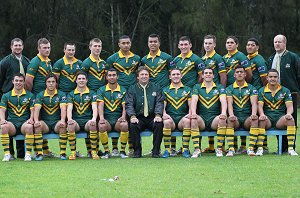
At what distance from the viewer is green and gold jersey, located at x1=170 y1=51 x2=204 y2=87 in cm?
1280

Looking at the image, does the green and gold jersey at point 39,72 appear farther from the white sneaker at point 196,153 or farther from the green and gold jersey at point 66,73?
the white sneaker at point 196,153

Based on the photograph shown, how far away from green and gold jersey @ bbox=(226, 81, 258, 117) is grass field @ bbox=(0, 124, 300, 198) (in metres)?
0.82

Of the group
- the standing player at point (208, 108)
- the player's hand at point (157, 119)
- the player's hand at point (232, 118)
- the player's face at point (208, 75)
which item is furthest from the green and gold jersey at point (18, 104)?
the player's hand at point (232, 118)

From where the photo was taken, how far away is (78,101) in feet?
41.1

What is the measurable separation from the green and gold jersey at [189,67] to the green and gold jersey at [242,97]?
2.18 ft

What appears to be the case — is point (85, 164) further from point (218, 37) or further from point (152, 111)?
point (218, 37)

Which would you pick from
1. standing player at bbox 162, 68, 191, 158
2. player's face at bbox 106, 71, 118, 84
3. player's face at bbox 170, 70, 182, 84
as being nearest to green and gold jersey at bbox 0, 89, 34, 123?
player's face at bbox 106, 71, 118, 84

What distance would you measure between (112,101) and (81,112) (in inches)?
21.5

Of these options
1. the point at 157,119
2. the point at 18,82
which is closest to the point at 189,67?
the point at 157,119

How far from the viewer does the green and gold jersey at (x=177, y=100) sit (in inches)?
494

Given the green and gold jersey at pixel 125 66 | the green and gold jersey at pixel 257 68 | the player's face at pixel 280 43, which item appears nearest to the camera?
the player's face at pixel 280 43

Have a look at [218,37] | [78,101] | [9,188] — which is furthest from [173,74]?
[218,37]

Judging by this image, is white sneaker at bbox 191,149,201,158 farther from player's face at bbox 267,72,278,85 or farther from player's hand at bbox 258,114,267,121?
player's face at bbox 267,72,278,85

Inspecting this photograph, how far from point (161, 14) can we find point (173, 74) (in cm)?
1915
